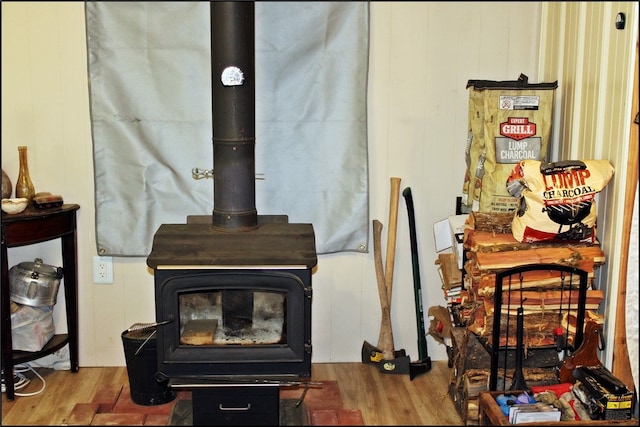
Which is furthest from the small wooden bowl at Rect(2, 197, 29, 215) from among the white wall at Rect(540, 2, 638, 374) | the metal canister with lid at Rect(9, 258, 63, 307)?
the white wall at Rect(540, 2, 638, 374)

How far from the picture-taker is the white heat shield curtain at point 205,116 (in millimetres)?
3010

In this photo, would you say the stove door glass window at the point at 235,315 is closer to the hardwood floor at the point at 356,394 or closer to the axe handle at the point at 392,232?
the hardwood floor at the point at 356,394

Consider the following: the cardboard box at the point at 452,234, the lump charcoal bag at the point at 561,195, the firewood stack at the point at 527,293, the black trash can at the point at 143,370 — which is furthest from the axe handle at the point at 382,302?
the black trash can at the point at 143,370

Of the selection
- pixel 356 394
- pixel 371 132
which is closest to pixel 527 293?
pixel 356 394

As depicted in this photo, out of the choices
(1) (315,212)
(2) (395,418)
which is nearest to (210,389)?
(2) (395,418)

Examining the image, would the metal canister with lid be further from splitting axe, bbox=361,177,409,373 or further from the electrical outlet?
splitting axe, bbox=361,177,409,373

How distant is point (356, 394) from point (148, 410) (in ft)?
2.76

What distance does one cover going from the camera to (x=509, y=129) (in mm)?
2779

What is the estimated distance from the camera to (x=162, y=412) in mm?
2809

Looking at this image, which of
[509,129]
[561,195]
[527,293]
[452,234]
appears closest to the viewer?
[561,195]

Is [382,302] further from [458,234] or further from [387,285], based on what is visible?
[458,234]

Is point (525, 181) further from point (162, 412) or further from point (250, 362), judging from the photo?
point (162, 412)

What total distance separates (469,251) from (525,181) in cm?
39

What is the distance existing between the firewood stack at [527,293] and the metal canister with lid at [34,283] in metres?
1.71
